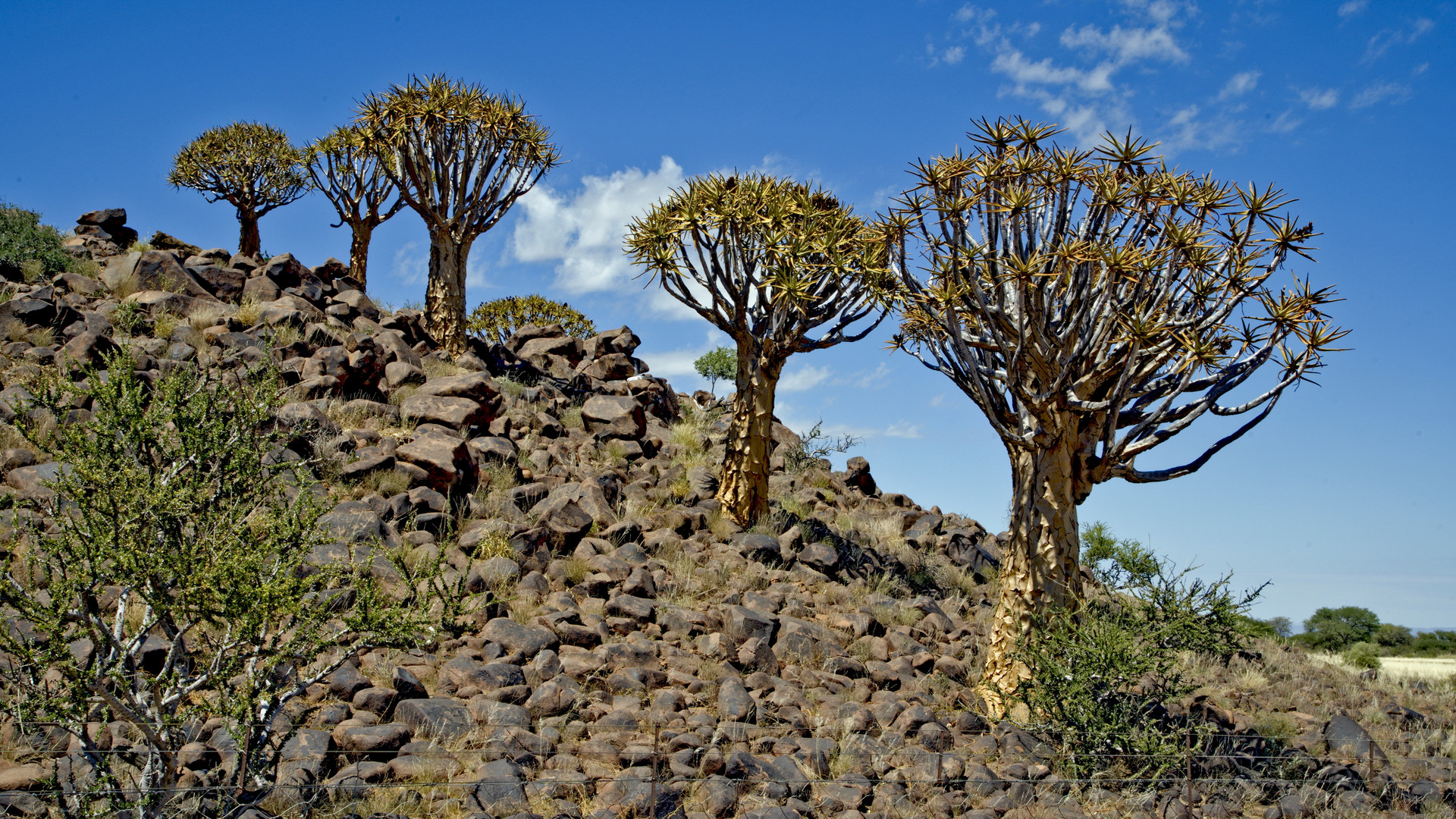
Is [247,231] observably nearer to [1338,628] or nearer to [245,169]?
[245,169]

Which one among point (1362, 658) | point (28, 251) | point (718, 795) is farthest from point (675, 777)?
point (1362, 658)

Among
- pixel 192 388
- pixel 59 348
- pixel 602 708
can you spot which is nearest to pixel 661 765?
pixel 602 708

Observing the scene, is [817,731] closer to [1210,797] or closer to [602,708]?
[602,708]

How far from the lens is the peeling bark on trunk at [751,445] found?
14695 millimetres

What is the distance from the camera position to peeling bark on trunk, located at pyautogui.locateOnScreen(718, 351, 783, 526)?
14.7 metres

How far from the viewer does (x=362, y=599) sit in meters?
6.89

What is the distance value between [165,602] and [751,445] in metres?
9.25

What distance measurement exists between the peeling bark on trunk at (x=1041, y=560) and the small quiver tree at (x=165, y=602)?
6.88 meters

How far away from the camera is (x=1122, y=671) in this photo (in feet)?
31.2

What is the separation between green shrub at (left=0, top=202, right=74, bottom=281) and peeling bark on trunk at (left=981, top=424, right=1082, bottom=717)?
55.8 ft

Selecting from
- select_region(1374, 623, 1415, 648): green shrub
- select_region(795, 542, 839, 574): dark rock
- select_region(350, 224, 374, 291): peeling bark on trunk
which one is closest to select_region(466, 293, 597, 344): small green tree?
select_region(350, 224, 374, 291): peeling bark on trunk

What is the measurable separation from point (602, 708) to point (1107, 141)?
871 cm

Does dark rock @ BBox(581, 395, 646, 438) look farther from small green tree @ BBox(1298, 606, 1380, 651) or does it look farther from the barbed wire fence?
small green tree @ BBox(1298, 606, 1380, 651)

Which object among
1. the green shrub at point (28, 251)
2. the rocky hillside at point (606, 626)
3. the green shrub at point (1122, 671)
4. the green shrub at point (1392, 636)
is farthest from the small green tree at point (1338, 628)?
the green shrub at point (28, 251)
